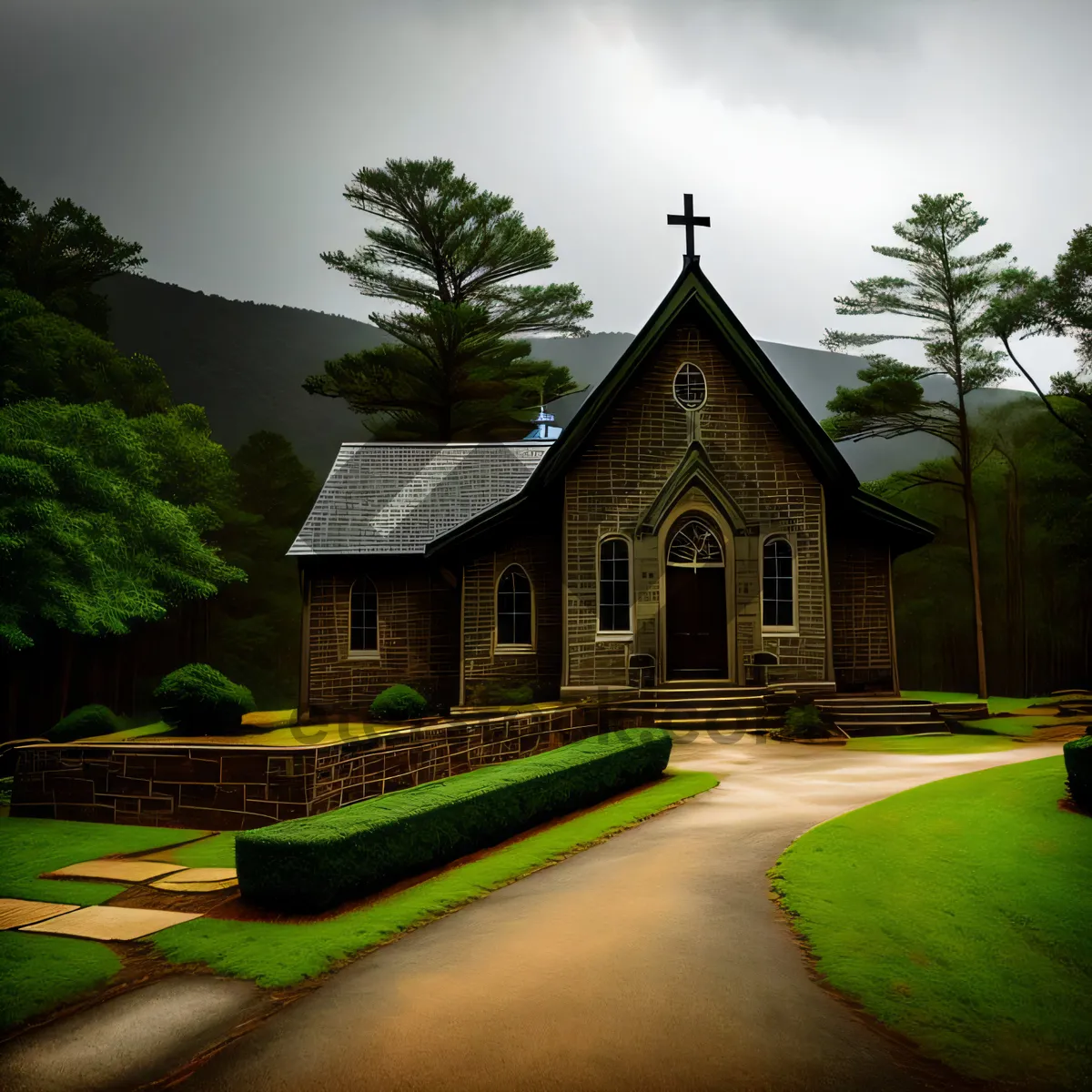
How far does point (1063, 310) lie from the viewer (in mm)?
21250

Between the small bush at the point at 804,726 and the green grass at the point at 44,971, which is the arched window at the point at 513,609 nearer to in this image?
the small bush at the point at 804,726

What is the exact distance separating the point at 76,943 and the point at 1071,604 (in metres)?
36.7

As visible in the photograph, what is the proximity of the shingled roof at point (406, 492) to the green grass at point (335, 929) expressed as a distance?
41.7 feet

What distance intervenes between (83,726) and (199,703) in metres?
2.26

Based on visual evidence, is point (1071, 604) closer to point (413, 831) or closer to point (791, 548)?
point (791, 548)

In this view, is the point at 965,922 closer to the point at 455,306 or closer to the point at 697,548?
the point at 697,548

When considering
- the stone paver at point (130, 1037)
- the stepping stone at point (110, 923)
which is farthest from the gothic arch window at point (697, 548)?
the stone paver at point (130, 1037)

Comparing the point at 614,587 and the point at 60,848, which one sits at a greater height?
the point at 614,587

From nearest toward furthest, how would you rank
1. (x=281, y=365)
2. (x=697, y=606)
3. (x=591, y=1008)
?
1. (x=591, y=1008)
2. (x=697, y=606)
3. (x=281, y=365)

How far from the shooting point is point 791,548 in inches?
713

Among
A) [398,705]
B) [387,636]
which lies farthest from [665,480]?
[387,636]

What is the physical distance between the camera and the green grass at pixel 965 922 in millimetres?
4488

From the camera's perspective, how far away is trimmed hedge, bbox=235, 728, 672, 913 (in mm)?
6555

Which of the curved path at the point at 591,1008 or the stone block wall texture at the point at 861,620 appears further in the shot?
the stone block wall texture at the point at 861,620
